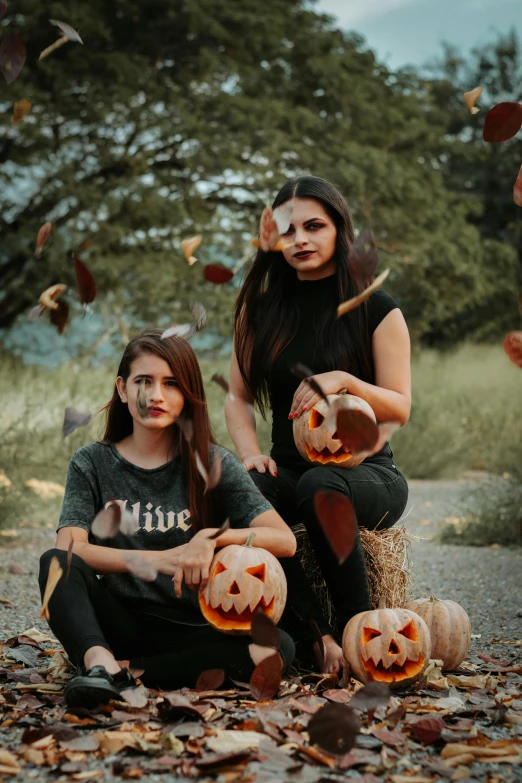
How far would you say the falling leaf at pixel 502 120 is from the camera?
173 cm

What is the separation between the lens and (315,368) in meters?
3.10

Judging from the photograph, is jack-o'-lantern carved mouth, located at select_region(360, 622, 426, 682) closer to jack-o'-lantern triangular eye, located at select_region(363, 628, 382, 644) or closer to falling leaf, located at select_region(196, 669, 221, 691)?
jack-o'-lantern triangular eye, located at select_region(363, 628, 382, 644)

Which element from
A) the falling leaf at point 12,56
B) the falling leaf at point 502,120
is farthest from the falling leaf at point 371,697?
the falling leaf at point 12,56

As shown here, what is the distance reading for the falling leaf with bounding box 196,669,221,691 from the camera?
2539mm

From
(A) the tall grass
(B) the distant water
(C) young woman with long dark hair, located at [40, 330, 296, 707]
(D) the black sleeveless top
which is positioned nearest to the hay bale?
(D) the black sleeveless top

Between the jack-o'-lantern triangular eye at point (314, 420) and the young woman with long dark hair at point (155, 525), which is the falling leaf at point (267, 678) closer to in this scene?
the young woman with long dark hair at point (155, 525)

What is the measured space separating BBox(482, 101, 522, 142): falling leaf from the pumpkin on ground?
1.73m

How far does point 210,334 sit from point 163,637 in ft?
39.7

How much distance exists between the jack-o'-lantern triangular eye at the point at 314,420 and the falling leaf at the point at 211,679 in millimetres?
817

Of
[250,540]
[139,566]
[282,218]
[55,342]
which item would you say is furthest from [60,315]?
[55,342]

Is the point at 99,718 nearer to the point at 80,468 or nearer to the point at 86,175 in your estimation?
the point at 80,468

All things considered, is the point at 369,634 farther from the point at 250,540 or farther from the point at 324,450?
the point at 324,450

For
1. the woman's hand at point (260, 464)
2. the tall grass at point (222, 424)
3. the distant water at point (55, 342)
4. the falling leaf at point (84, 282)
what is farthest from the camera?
the distant water at point (55, 342)

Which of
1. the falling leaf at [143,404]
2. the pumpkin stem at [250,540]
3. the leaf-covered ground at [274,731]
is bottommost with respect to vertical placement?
the leaf-covered ground at [274,731]
